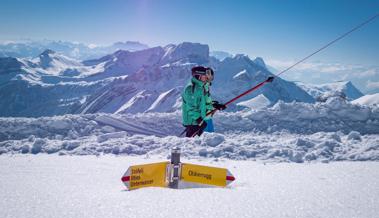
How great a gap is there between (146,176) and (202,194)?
2.82 feet

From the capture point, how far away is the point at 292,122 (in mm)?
12766

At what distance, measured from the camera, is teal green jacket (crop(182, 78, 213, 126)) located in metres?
5.58

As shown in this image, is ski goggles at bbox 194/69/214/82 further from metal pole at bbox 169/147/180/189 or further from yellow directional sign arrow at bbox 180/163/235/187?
yellow directional sign arrow at bbox 180/163/235/187

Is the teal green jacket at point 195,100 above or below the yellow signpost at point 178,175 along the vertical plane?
above

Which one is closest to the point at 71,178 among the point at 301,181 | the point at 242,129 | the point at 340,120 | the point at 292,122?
the point at 301,181

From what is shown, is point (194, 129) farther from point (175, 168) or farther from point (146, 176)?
point (146, 176)

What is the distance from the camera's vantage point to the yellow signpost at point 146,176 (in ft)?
15.4

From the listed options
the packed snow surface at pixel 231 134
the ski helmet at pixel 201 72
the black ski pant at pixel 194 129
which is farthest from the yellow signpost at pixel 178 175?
the packed snow surface at pixel 231 134

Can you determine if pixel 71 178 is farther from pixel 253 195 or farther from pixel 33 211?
pixel 253 195

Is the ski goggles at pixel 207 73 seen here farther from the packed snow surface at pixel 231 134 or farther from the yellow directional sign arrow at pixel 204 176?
the packed snow surface at pixel 231 134

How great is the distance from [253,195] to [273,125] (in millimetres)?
8246

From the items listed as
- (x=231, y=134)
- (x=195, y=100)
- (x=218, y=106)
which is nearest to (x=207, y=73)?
(x=195, y=100)

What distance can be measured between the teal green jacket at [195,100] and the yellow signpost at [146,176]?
111 centimetres

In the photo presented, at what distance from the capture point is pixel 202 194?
4.50m
